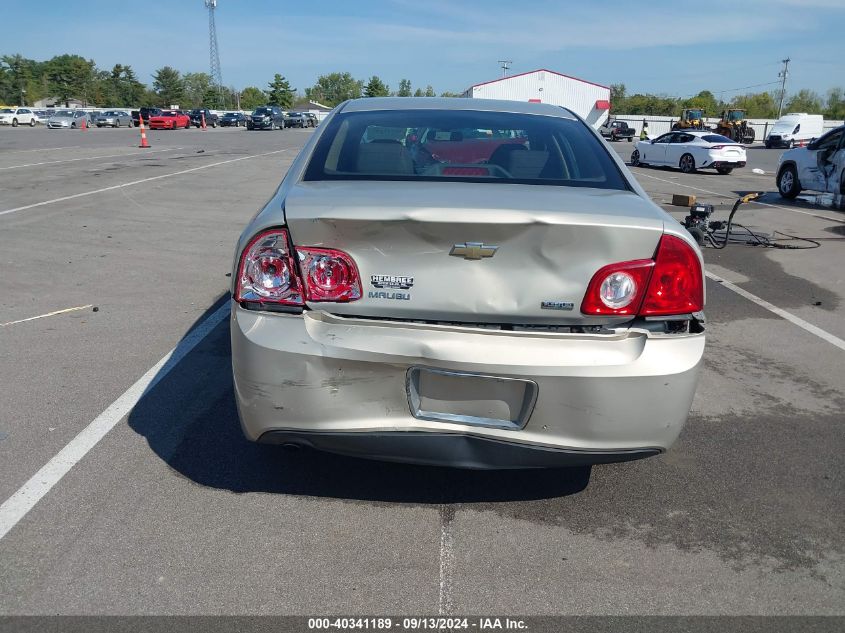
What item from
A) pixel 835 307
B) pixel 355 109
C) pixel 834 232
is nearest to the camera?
pixel 355 109

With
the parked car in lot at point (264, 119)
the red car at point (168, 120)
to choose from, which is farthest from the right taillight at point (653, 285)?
the parked car in lot at point (264, 119)

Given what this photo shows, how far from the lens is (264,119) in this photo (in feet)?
198

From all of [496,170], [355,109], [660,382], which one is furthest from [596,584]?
[355,109]

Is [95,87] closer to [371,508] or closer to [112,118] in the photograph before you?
[112,118]

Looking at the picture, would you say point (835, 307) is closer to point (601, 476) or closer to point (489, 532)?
point (601, 476)

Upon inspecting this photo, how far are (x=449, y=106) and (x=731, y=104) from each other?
134 m

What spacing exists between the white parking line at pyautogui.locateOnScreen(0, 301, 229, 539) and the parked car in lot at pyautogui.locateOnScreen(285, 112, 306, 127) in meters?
65.2

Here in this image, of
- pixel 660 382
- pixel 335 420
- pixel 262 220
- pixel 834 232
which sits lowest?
pixel 834 232

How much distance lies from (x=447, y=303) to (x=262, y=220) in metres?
0.79

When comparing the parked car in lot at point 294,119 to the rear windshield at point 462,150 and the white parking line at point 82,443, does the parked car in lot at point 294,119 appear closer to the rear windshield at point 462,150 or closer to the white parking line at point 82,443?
the white parking line at point 82,443

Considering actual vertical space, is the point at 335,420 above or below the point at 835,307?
above

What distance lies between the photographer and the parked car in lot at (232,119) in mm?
71688

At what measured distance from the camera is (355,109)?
164 inches

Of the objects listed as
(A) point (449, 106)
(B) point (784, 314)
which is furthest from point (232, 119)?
(A) point (449, 106)
